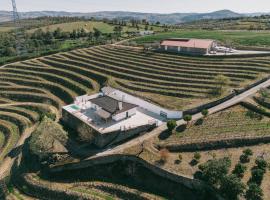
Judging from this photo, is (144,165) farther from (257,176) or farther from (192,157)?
(257,176)

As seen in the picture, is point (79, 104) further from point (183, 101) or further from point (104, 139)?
point (183, 101)

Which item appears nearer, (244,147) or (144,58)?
(244,147)

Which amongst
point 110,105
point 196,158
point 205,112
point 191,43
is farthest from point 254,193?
point 191,43

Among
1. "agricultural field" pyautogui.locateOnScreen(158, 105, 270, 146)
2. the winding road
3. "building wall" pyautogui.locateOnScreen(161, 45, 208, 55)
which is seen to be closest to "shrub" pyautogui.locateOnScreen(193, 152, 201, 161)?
"agricultural field" pyautogui.locateOnScreen(158, 105, 270, 146)

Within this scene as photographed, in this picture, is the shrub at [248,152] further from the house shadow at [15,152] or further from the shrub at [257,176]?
the house shadow at [15,152]

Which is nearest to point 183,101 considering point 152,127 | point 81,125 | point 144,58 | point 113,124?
point 152,127

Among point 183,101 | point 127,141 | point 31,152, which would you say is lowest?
point 31,152
